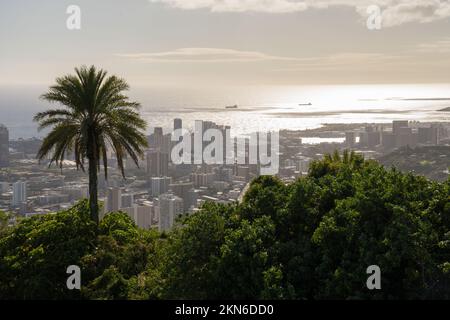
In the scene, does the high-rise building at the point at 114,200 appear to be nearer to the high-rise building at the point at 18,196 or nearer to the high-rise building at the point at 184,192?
the high-rise building at the point at 184,192

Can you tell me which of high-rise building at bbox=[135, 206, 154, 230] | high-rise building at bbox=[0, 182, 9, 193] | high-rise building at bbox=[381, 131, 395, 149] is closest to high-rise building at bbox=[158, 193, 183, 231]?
high-rise building at bbox=[135, 206, 154, 230]

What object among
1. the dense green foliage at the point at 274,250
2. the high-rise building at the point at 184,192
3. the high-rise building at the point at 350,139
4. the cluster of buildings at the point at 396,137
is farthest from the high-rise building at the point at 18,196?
the cluster of buildings at the point at 396,137

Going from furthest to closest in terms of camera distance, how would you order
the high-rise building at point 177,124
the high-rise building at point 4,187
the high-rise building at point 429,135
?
the high-rise building at point 429,135 → the high-rise building at point 177,124 → the high-rise building at point 4,187

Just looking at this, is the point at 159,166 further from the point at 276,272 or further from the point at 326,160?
the point at 276,272

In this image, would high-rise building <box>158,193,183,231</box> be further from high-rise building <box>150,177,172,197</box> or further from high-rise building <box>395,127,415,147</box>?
high-rise building <box>395,127,415,147</box>

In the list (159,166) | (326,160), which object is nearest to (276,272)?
(326,160)

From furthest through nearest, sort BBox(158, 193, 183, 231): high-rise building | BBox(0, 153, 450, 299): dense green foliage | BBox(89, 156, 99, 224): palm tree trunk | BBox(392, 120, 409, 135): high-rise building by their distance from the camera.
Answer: BBox(392, 120, 409, 135): high-rise building → BBox(158, 193, 183, 231): high-rise building → BBox(89, 156, 99, 224): palm tree trunk → BBox(0, 153, 450, 299): dense green foliage
